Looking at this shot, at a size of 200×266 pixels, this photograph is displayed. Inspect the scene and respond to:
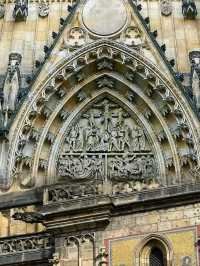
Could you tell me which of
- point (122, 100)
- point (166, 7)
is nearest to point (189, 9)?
point (166, 7)

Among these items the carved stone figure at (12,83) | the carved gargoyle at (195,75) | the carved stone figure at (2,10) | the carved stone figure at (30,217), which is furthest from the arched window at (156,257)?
the carved stone figure at (2,10)

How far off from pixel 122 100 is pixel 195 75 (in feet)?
6.97

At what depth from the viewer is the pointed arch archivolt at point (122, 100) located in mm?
15977

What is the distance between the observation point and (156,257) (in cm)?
974

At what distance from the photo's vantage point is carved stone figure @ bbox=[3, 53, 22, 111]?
16.3 m

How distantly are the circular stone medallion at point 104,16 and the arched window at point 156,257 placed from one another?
346 inches

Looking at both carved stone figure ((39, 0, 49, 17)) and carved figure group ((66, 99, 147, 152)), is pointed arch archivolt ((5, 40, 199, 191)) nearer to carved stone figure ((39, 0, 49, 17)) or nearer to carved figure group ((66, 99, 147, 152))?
carved figure group ((66, 99, 147, 152))

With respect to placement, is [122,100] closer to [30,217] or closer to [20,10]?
[20,10]

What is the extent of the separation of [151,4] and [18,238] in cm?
843

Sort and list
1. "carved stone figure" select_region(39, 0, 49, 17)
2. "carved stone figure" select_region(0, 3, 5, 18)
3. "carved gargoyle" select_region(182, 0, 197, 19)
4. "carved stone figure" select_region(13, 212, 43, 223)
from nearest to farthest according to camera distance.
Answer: "carved stone figure" select_region(13, 212, 43, 223) < "carved gargoyle" select_region(182, 0, 197, 19) < "carved stone figure" select_region(39, 0, 49, 17) < "carved stone figure" select_region(0, 3, 5, 18)

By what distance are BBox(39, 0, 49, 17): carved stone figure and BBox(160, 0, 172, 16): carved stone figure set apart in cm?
326

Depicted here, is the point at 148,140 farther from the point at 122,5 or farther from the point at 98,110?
the point at 122,5

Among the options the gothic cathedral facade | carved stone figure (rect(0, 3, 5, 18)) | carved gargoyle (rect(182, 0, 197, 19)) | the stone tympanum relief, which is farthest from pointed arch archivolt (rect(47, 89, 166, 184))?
carved stone figure (rect(0, 3, 5, 18))

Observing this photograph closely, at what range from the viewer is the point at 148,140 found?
1683 cm
